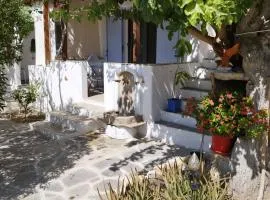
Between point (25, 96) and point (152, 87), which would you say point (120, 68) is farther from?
point (25, 96)

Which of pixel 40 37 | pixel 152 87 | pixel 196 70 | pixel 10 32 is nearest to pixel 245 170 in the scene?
pixel 152 87

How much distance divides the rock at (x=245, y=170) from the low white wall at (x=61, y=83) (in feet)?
24.6

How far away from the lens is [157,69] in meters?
9.79

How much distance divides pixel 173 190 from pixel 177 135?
3724 mm

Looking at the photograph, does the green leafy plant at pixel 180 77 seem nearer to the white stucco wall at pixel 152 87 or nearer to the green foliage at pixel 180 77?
the green foliage at pixel 180 77

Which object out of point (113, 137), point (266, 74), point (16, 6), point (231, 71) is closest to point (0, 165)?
point (113, 137)

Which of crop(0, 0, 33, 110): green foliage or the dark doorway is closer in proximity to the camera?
crop(0, 0, 33, 110): green foliage

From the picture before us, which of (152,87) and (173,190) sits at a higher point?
(152,87)

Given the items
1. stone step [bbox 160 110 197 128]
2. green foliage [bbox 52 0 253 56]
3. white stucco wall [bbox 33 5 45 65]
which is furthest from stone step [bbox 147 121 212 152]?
white stucco wall [bbox 33 5 45 65]

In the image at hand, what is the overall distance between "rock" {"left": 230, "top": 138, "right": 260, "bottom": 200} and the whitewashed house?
246 centimetres

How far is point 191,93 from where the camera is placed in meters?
10.1

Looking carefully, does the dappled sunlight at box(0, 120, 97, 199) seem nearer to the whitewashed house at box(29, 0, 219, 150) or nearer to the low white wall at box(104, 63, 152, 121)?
the low white wall at box(104, 63, 152, 121)

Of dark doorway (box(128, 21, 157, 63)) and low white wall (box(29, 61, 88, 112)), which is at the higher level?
dark doorway (box(128, 21, 157, 63))

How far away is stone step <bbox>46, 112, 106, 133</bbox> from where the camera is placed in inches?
431
